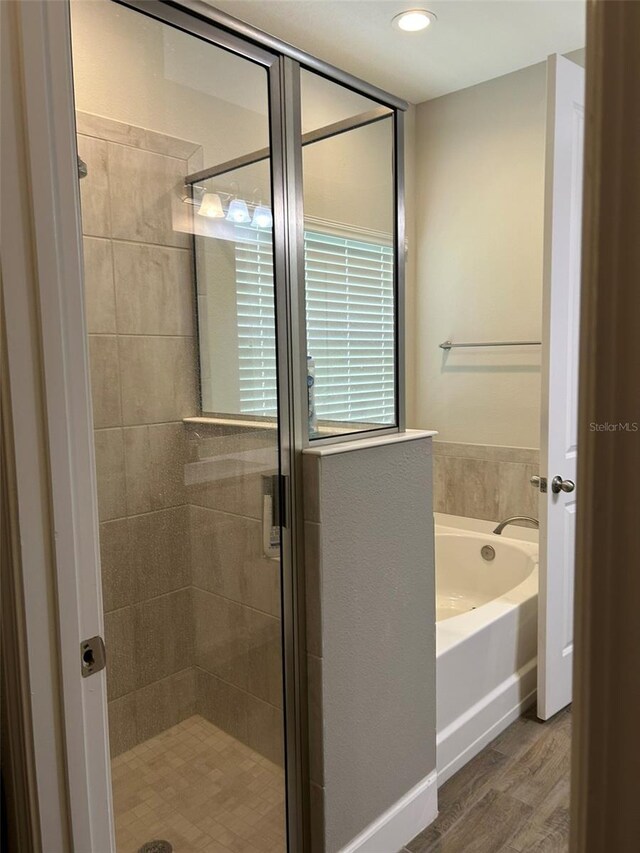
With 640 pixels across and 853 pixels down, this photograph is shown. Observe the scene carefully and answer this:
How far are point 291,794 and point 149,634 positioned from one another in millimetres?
606

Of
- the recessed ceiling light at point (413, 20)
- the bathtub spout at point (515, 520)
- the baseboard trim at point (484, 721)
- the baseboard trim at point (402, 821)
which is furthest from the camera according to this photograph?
the bathtub spout at point (515, 520)

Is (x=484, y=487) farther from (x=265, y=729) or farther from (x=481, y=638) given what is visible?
(x=265, y=729)

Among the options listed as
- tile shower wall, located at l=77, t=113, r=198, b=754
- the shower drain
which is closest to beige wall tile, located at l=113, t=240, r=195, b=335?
tile shower wall, located at l=77, t=113, r=198, b=754

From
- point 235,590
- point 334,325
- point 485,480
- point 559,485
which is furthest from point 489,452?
point 235,590

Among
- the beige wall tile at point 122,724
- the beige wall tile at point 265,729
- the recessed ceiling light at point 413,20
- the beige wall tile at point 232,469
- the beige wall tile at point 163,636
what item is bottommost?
the beige wall tile at point 265,729

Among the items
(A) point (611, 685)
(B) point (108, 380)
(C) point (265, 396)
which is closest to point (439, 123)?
(C) point (265, 396)

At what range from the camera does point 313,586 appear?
4.88 feet

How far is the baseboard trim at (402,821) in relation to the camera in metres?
1.64

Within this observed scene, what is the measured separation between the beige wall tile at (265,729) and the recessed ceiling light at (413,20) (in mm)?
2409

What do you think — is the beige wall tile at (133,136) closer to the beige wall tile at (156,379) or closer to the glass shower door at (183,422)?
the glass shower door at (183,422)

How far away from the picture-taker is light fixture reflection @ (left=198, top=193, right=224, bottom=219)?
1.33 m

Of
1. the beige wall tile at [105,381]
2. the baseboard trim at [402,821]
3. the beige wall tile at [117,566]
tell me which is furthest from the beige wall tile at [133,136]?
the baseboard trim at [402,821]

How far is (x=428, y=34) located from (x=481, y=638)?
2351mm

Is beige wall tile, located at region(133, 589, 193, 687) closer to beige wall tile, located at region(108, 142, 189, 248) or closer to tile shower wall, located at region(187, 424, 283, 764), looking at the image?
tile shower wall, located at region(187, 424, 283, 764)
